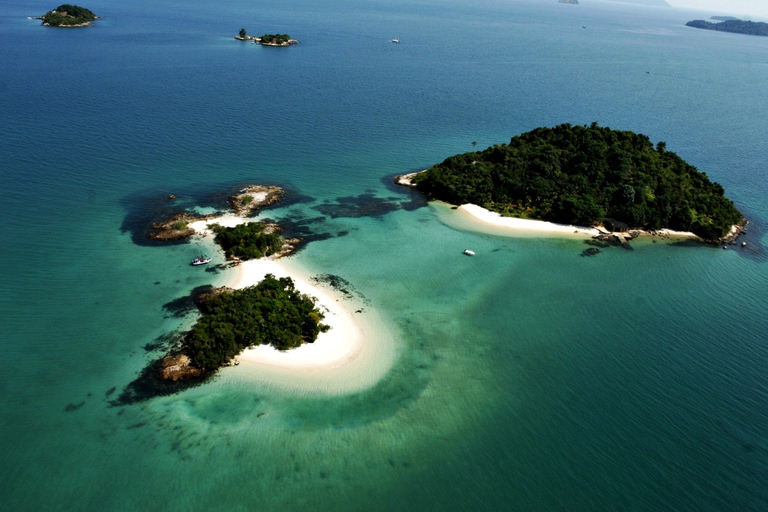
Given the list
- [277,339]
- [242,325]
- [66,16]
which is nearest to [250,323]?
[242,325]

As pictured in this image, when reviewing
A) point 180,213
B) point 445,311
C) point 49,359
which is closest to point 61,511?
point 49,359

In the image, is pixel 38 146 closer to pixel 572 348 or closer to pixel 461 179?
pixel 461 179

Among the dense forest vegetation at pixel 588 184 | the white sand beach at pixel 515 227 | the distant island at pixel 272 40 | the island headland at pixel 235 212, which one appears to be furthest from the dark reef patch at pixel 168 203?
the distant island at pixel 272 40

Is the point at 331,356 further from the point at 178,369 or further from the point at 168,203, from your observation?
the point at 168,203

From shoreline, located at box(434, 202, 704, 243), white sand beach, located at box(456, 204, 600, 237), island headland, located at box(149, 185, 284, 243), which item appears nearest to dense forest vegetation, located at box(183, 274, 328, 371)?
island headland, located at box(149, 185, 284, 243)

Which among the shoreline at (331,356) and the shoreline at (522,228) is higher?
the shoreline at (522,228)

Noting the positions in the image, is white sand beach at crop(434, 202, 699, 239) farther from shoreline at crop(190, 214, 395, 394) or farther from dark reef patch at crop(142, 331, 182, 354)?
dark reef patch at crop(142, 331, 182, 354)

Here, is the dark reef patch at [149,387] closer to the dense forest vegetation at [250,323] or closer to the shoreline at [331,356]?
the dense forest vegetation at [250,323]
